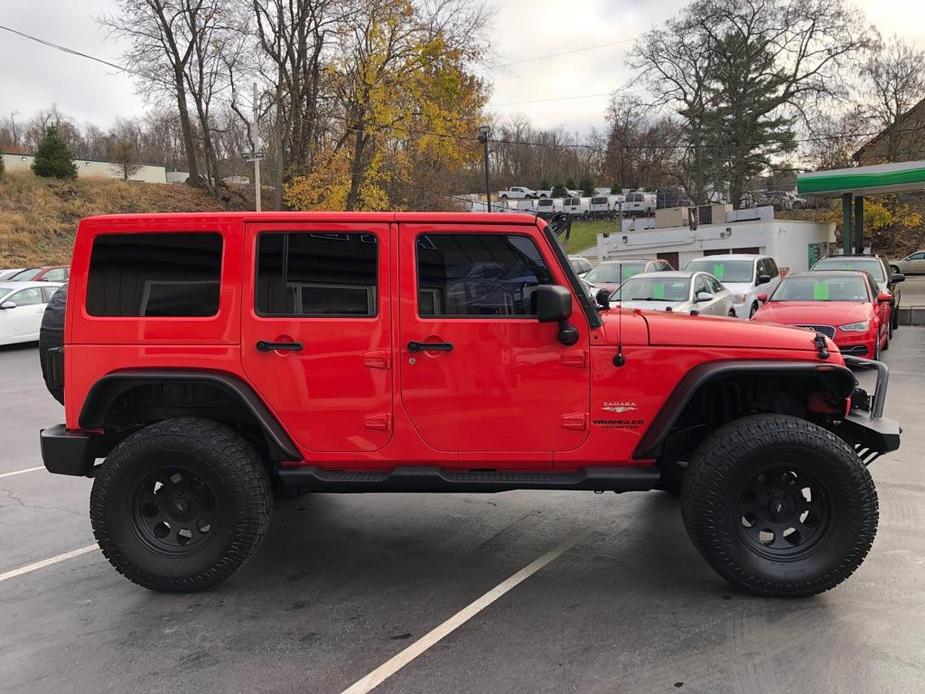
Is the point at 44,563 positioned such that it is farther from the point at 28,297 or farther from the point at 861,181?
the point at 861,181

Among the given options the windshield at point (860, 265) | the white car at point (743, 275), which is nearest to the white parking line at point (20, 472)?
the white car at point (743, 275)

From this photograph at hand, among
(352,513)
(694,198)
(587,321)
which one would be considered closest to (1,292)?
(352,513)

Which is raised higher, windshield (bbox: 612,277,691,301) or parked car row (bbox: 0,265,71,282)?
parked car row (bbox: 0,265,71,282)

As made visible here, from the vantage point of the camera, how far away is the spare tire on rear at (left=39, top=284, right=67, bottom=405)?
13.0 ft

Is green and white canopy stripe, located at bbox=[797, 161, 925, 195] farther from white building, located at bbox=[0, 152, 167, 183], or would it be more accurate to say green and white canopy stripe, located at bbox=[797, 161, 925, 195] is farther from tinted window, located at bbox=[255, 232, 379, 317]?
A: white building, located at bbox=[0, 152, 167, 183]

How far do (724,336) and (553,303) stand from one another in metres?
0.98

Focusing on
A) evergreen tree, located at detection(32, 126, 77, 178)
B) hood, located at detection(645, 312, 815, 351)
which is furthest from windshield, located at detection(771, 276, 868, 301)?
evergreen tree, located at detection(32, 126, 77, 178)

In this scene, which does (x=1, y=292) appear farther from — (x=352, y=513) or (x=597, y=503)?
(x=597, y=503)

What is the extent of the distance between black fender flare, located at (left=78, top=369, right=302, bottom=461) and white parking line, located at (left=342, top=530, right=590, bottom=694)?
1.17 meters

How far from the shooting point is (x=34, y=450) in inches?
280

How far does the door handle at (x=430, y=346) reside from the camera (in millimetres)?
3609

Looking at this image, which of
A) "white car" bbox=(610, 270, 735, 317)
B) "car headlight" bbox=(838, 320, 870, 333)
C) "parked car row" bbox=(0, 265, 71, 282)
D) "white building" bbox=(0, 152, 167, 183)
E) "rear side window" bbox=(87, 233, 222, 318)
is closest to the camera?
"rear side window" bbox=(87, 233, 222, 318)

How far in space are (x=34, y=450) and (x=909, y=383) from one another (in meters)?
10.8

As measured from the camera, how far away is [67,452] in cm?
379
